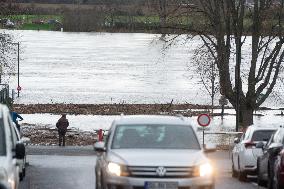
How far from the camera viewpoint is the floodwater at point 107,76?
99.9 m

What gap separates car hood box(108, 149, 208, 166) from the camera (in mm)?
15794

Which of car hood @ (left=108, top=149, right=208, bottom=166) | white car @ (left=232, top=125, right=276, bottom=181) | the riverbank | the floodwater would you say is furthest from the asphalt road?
the riverbank

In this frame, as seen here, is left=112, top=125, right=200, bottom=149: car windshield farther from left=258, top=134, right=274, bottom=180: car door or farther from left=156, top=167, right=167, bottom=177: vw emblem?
left=258, top=134, right=274, bottom=180: car door

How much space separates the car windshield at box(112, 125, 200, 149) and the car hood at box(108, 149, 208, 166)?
0.37 metres

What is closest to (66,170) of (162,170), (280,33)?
(162,170)

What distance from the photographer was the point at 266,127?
25.2m

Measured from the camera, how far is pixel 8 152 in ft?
49.0

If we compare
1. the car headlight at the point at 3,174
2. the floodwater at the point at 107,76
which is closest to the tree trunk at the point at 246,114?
the floodwater at the point at 107,76

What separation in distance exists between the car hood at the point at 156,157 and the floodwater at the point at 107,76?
38729 mm

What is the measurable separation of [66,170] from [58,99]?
223ft

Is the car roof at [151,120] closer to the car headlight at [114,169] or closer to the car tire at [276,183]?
the car headlight at [114,169]

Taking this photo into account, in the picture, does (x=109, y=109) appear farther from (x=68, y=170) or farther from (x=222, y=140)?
(x=68, y=170)

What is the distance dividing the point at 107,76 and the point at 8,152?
117 meters

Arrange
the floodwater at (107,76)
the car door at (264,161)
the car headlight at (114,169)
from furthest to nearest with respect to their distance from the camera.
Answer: the floodwater at (107,76), the car door at (264,161), the car headlight at (114,169)
